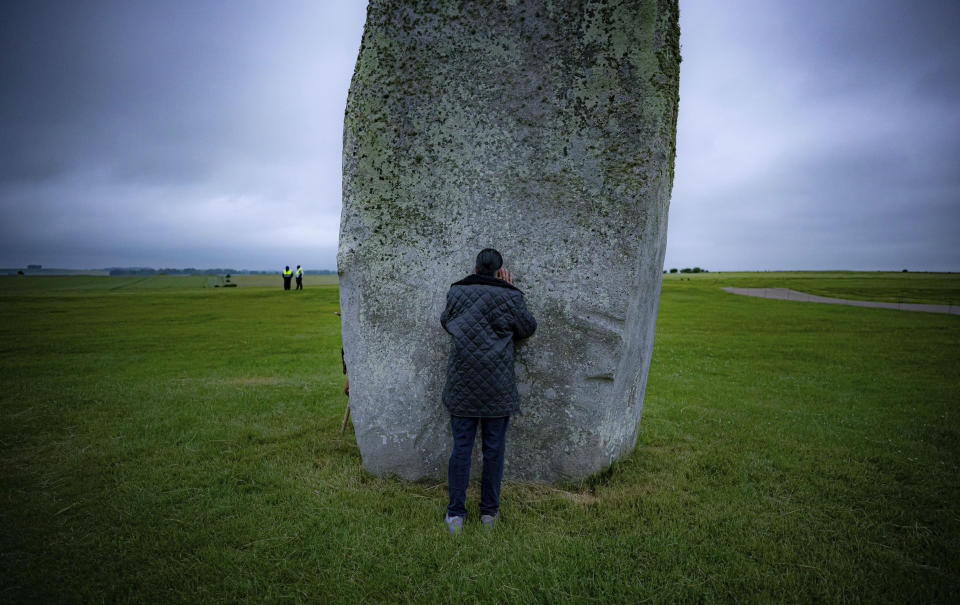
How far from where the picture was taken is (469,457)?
4453 millimetres

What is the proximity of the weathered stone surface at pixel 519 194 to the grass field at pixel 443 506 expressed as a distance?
3.36 ft

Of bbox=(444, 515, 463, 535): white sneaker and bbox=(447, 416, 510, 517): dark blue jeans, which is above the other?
bbox=(447, 416, 510, 517): dark blue jeans

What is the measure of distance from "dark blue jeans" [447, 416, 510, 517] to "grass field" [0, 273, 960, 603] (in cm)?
29

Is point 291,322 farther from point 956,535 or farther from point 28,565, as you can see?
point 956,535

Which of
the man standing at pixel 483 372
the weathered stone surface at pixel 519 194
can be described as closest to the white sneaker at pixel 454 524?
the man standing at pixel 483 372

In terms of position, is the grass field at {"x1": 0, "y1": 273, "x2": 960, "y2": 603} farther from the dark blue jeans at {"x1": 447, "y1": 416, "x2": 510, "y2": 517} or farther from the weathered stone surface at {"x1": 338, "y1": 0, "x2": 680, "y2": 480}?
the weathered stone surface at {"x1": 338, "y1": 0, "x2": 680, "y2": 480}

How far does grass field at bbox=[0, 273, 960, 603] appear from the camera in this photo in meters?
3.69

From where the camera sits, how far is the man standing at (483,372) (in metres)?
4.33

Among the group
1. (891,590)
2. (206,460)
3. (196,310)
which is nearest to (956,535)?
(891,590)

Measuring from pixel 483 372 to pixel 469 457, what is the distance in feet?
2.84

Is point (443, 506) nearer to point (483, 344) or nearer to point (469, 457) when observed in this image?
point (469, 457)

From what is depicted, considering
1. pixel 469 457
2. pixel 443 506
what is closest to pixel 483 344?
pixel 469 457

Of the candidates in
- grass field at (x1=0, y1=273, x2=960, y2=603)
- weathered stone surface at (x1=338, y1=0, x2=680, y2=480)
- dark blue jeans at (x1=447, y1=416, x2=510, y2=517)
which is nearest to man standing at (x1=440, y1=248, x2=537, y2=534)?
dark blue jeans at (x1=447, y1=416, x2=510, y2=517)

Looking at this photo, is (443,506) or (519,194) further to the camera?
(519,194)
